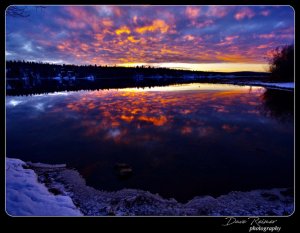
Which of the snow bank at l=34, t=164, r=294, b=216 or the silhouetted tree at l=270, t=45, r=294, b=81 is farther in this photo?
the silhouetted tree at l=270, t=45, r=294, b=81

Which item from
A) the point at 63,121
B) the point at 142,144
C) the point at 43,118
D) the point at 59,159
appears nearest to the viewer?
the point at 59,159

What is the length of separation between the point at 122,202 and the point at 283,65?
66.4 m

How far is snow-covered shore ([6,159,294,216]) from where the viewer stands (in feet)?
18.6

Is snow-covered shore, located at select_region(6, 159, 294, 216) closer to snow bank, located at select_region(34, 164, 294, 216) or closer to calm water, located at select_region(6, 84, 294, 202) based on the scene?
snow bank, located at select_region(34, 164, 294, 216)

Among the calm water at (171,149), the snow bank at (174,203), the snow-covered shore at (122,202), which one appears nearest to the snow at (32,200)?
the snow-covered shore at (122,202)

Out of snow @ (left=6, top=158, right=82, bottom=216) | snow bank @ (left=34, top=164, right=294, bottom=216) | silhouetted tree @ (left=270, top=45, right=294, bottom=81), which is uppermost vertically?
silhouetted tree @ (left=270, top=45, right=294, bottom=81)

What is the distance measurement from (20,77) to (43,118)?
486ft

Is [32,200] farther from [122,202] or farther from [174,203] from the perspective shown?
[174,203]

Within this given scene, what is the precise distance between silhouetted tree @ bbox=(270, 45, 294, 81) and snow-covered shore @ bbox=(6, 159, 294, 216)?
60.0 metres

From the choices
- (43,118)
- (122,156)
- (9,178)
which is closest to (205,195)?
(122,156)

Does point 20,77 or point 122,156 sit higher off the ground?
point 20,77

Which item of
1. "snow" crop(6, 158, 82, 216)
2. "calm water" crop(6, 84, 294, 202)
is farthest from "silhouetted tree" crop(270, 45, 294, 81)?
"snow" crop(6, 158, 82, 216)
